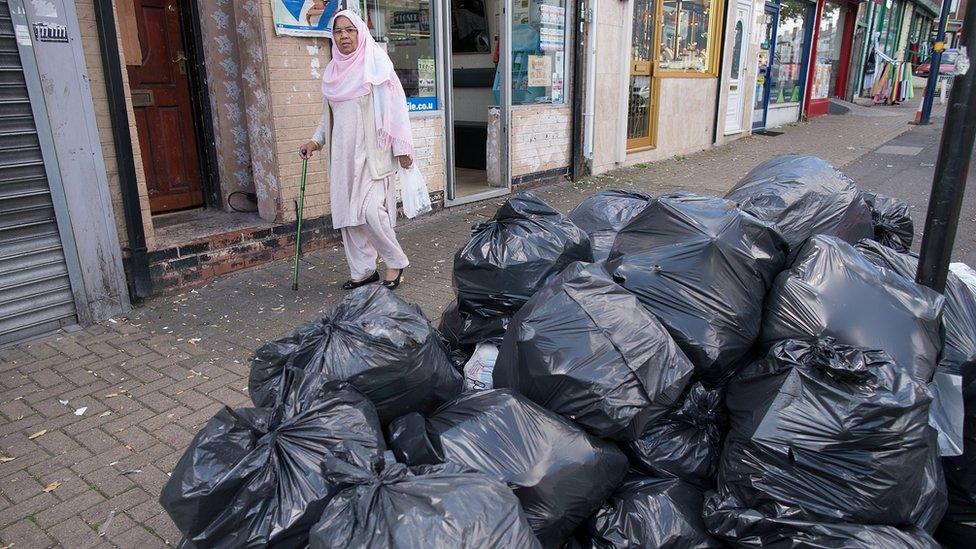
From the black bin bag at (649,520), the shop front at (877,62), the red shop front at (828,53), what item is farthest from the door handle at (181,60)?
the shop front at (877,62)

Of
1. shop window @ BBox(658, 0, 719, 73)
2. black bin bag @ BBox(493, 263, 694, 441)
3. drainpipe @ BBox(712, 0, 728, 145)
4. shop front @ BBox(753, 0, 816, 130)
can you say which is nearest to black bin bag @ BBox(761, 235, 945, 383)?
black bin bag @ BBox(493, 263, 694, 441)

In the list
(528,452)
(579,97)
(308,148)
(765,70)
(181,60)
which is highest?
(181,60)

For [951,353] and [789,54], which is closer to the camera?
[951,353]

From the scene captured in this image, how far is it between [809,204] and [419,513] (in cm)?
263

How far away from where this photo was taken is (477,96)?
8664 millimetres

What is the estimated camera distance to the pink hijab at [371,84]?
14.6 feet

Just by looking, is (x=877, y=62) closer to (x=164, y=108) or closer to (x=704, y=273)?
(x=164, y=108)

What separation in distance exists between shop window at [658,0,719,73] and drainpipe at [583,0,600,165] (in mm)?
2241

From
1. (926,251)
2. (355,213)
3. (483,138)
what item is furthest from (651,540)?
(483,138)

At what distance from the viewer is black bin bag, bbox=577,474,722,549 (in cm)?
202

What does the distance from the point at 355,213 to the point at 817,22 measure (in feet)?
53.4

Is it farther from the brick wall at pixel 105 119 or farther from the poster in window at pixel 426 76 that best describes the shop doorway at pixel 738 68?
the brick wall at pixel 105 119

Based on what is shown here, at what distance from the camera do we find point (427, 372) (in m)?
2.30

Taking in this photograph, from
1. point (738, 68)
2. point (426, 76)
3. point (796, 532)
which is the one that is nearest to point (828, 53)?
point (738, 68)
